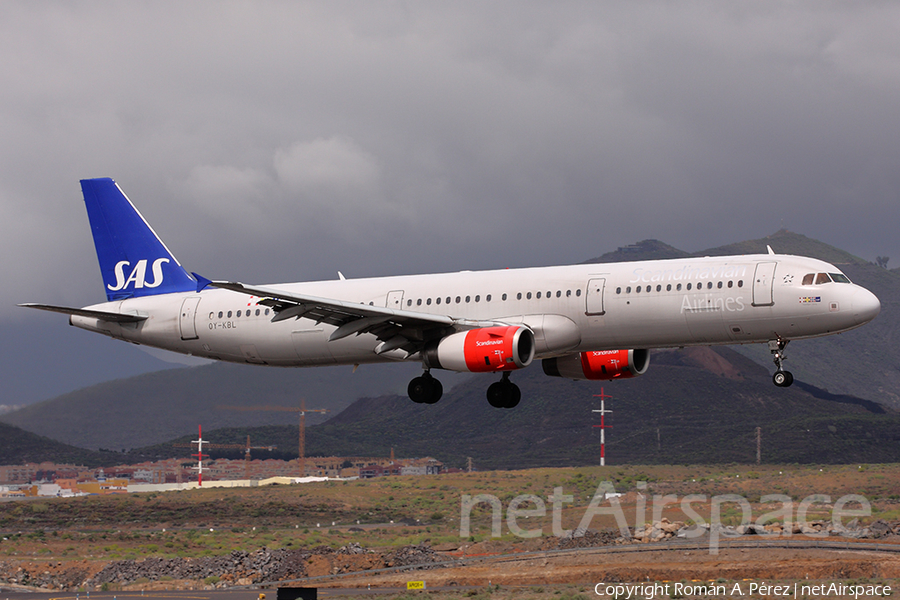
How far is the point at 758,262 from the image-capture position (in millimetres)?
38719

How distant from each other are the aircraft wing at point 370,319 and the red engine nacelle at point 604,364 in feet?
19.5

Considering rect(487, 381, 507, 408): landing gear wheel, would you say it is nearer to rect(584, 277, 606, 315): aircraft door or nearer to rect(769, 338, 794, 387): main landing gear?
rect(584, 277, 606, 315): aircraft door

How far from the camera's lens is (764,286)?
124 ft

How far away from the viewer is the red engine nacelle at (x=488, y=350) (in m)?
38.9

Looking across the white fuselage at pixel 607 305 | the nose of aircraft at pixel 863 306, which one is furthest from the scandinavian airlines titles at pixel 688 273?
the nose of aircraft at pixel 863 306

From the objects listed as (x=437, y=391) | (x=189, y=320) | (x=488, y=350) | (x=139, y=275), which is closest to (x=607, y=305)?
(x=488, y=350)

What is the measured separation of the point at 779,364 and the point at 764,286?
2967mm

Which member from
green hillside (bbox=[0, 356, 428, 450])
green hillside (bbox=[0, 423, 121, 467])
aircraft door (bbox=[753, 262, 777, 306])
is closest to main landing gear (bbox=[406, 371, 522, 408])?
aircraft door (bbox=[753, 262, 777, 306])

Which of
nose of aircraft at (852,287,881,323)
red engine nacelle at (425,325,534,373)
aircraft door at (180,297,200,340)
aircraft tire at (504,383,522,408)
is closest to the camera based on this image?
nose of aircraft at (852,287,881,323)

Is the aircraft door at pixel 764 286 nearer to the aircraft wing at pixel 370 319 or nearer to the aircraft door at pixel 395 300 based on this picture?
the aircraft wing at pixel 370 319

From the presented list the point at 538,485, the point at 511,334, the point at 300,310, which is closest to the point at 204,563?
the point at 300,310

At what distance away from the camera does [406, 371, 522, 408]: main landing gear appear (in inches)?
1751

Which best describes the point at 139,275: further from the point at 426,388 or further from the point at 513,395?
the point at 513,395

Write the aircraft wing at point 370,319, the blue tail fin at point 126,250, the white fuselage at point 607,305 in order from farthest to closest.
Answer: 1. the blue tail fin at point 126,250
2. the aircraft wing at point 370,319
3. the white fuselage at point 607,305
